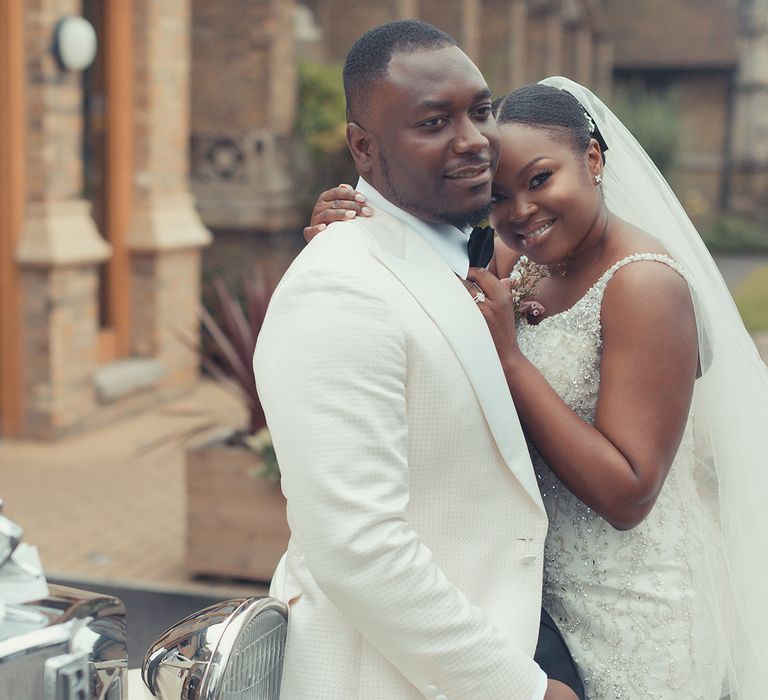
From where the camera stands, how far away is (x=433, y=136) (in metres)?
1.92

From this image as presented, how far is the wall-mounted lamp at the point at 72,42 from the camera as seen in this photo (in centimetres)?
805

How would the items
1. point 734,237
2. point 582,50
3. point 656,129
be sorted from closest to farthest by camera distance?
1. point 656,129
2. point 734,237
3. point 582,50

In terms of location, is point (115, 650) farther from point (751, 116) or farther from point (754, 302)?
point (751, 116)

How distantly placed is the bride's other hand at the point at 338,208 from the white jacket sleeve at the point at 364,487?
0.25 metres

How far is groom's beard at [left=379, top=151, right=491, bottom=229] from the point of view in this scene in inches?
78.5

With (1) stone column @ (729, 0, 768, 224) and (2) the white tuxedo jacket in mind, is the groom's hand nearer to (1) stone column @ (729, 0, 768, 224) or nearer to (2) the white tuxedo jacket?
(2) the white tuxedo jacket

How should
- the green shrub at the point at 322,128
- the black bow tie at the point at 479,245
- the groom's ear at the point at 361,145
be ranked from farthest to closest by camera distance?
the green shrub at the point at 322,128, the black bow tie at the point at 479,245, the groom's ear at the point at 361,145

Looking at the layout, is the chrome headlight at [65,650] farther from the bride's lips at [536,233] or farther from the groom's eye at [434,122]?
the bride's lips at [536,233]

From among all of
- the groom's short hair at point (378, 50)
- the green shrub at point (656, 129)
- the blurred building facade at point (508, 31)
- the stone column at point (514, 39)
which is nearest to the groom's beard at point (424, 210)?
the groom's short hair at point (378, 50)

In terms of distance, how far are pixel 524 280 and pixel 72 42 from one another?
6.37 meters

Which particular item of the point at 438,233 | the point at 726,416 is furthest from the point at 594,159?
the point at 726,416

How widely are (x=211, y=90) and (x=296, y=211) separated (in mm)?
1467

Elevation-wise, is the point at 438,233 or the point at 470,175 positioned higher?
the point at 470,175

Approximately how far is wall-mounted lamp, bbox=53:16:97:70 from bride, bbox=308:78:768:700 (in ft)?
20.6
